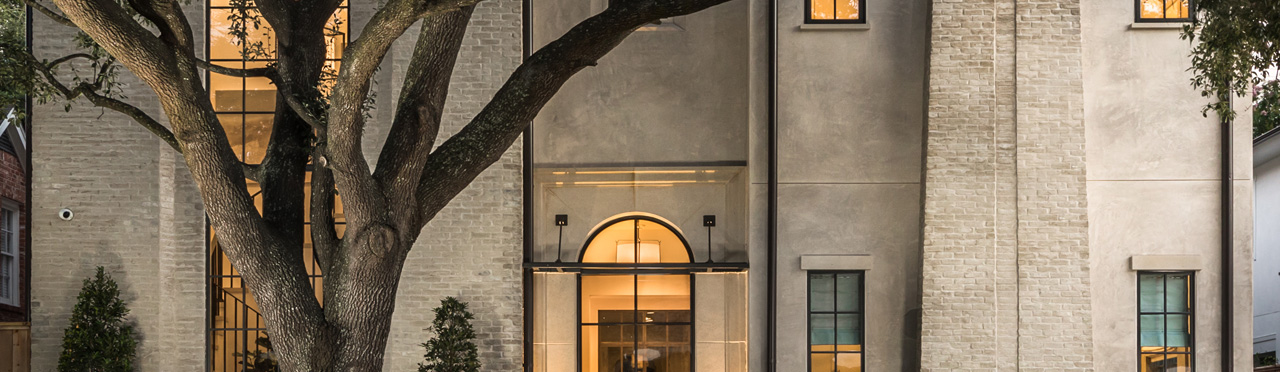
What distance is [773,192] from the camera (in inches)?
358

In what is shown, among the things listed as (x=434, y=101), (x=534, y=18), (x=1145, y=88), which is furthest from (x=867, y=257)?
(x=434, y=101)

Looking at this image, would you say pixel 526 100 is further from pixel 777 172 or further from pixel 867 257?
pixel 867 257

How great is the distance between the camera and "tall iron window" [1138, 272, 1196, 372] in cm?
909

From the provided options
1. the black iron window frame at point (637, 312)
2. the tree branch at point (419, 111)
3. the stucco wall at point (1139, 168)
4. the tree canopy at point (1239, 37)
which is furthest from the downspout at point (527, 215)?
the tree canopy at point (1239, 37)

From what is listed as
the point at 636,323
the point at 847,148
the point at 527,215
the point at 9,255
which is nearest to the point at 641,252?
the point at 636,323

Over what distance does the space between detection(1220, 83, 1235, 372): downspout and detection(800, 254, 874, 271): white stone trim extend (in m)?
3.65

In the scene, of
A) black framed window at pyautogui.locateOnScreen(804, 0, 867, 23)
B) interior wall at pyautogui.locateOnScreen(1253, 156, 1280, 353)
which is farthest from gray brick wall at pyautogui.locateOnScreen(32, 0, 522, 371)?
interior wall at pyautogui.locateOnScreen(1253, 156, 1280, 353)

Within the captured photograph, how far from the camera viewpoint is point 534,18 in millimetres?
9547

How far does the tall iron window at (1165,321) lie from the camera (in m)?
9.09

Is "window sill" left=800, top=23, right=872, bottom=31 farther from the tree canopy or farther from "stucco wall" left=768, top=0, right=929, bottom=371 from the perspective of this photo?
the tree canopy

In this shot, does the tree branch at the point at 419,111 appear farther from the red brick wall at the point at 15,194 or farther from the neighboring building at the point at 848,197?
the red brick wall at the point at 15,194

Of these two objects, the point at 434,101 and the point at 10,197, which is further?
the point at 10,197

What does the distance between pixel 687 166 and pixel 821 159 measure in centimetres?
145

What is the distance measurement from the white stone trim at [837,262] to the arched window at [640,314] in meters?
1.33
